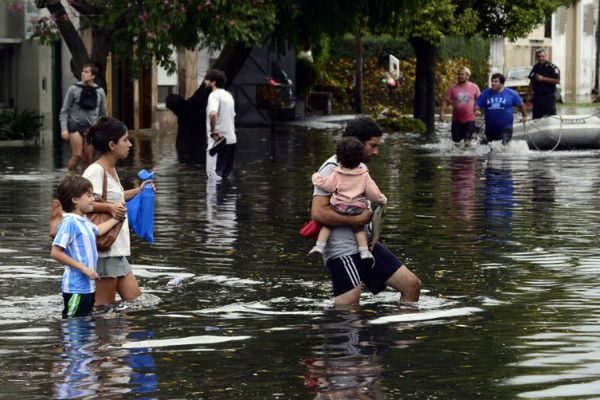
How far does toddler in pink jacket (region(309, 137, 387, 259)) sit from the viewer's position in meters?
10.4

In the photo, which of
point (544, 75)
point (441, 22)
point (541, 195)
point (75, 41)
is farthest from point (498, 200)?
point (441, 22)

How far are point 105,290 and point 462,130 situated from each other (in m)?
21.5

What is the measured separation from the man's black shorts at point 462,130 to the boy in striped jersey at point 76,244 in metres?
21.6

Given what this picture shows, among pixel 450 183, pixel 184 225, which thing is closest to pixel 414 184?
pixel 450 183

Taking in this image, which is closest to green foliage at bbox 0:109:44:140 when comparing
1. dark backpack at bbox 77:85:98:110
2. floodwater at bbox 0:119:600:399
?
dark backpack at bbox 77:85:98:110

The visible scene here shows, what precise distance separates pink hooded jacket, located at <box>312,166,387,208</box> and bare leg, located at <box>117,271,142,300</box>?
4.09 ft

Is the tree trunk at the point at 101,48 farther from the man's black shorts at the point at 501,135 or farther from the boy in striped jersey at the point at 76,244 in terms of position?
the boy in striped jersey at the point at 76,244

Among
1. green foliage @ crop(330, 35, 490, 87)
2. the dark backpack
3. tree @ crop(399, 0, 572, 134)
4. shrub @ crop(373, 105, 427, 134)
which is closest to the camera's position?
the dark backpack

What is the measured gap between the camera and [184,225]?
16.5 m

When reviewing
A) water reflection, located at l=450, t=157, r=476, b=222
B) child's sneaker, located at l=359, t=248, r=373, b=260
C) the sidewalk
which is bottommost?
the sidewalk

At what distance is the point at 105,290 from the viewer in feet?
34.3

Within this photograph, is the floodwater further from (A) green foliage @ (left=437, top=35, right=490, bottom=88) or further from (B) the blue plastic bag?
(A) green foliage @ (left=437, top=35, right=490, bottom=88)

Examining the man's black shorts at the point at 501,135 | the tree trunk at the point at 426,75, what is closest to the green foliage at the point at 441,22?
the tree trunk at the point at 426,75

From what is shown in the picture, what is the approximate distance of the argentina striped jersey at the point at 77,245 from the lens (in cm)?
991
